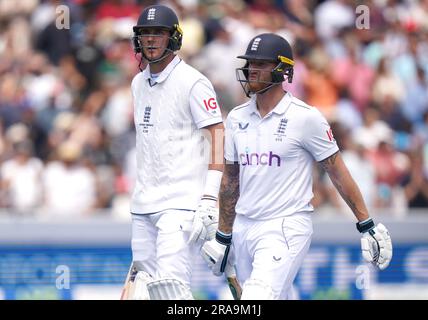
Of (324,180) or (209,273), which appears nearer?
(209,273)

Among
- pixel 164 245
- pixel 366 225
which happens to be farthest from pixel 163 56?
pixel 366 225

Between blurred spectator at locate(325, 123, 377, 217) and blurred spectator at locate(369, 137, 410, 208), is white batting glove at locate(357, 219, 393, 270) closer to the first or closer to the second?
blurred spectator at locate(325, 123, 377, 217)

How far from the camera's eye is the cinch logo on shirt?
9.23m

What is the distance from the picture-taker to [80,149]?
15133 mm

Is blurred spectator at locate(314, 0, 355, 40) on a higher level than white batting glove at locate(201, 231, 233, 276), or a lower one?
higher

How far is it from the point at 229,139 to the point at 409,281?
4.42m

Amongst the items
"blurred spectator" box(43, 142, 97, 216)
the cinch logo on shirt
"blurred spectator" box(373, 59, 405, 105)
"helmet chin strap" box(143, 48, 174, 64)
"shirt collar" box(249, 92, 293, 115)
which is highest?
"helmet chin strap" box(143, 48, 174, 64)

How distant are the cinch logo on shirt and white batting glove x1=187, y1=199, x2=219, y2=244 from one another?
1.43 feet

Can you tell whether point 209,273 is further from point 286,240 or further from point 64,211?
point 286,240

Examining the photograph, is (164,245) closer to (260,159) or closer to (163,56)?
(260,159)

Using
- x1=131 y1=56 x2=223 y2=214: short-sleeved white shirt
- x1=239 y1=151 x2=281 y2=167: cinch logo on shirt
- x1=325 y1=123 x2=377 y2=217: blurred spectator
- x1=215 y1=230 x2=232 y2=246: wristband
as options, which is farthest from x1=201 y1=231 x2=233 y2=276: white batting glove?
x1=325 y1=123 x2=377 y2=217: blurred spectator

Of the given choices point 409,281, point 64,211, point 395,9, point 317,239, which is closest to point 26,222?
point 64,211

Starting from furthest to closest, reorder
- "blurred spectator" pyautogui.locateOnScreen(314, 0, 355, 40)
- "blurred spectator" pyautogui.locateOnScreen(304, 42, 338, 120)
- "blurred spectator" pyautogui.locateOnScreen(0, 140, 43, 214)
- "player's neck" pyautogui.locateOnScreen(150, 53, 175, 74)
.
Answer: "blurred spectator" pyautogui.locateOnScreen(314, 0, 355, 40) < "blurred spectator" pyautogui.locateOnScreen(304, 42, 338, 120) < "blurred spectator" pyautogui.locateOnScreen(0, 140, 43, 214) < "player's neck" pyautogui.locateOnScreen(150, 53, 175, 74)

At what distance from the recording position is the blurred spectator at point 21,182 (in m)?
14.5
